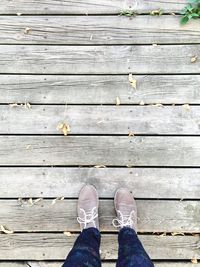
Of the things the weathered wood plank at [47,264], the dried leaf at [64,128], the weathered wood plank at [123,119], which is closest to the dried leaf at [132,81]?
the weathered wood plank at [123,119]

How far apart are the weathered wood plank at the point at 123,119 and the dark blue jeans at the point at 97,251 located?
538mm

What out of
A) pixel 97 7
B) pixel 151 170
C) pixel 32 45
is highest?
pixel 97 7

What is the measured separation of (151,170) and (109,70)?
1.94 feet

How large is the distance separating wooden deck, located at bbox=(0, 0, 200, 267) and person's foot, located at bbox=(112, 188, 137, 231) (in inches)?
1.8

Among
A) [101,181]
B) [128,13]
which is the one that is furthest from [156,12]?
[101,181]

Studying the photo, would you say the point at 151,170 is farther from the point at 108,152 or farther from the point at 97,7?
the point at 97,7

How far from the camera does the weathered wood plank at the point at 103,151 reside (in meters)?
2.41

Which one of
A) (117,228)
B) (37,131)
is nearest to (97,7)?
(37,131)

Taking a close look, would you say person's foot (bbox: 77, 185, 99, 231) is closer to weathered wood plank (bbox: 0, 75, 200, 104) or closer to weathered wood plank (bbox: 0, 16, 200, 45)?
weathered wood plank (bbox: 0, 75, 200, 104)

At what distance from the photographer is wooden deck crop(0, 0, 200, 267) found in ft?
7.93

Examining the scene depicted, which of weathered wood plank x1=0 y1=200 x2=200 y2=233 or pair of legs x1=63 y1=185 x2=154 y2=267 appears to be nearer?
pair of legs x1=63 y1=185 x2=154 y2=267

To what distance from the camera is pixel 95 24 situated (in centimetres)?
247

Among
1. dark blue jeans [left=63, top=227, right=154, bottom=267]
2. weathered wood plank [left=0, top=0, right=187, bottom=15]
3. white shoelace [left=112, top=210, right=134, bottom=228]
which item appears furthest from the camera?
weathered wood plank [left=0, top=0, right=187, bottom=15]

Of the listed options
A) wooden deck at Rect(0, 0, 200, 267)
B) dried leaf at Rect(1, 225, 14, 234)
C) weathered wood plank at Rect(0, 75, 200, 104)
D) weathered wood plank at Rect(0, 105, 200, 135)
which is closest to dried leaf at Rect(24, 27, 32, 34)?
wooden deck at Rect(0, 0, 200, 267)
